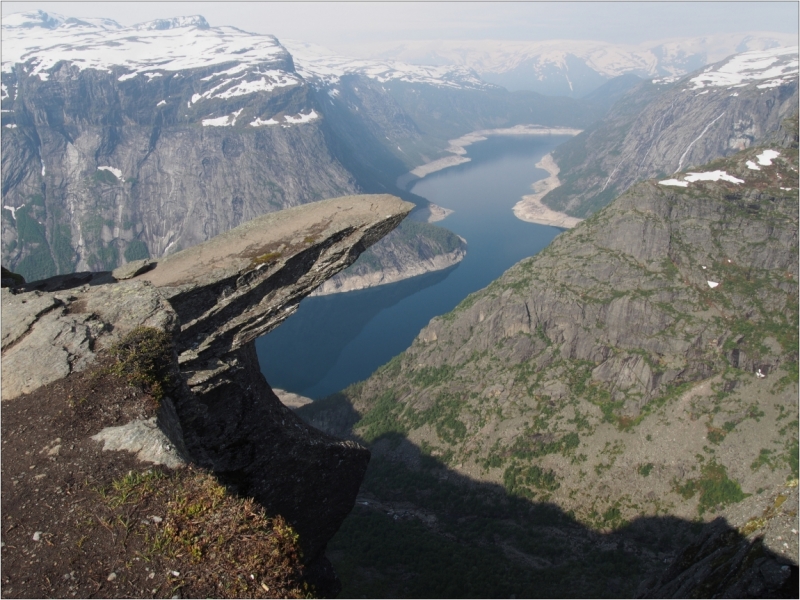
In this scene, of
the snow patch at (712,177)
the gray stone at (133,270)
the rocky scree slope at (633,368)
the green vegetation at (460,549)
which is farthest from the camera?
the snow patch at (712,177)

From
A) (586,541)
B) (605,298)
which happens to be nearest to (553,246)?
(605,298)

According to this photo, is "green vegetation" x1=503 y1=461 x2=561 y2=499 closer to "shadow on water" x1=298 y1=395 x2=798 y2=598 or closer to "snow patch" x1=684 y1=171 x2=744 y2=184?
"shadow on water" x1=298 y1=395 x2=798 y2=598

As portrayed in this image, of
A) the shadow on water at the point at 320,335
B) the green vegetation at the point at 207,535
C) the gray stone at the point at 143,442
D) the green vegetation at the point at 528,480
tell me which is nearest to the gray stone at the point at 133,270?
the gray stone at the point at 143,442

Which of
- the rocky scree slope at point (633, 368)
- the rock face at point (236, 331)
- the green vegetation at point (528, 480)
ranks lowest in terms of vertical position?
the green vegetation at point (528, 480)

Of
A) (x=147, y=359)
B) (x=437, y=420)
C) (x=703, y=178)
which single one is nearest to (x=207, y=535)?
(x=147, y=359)

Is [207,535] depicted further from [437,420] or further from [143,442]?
[437,420]

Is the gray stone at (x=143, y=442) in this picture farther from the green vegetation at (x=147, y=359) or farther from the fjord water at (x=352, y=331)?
the fjord water at (x=352, y=331)

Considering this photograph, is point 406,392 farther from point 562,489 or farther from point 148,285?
point 148,285
